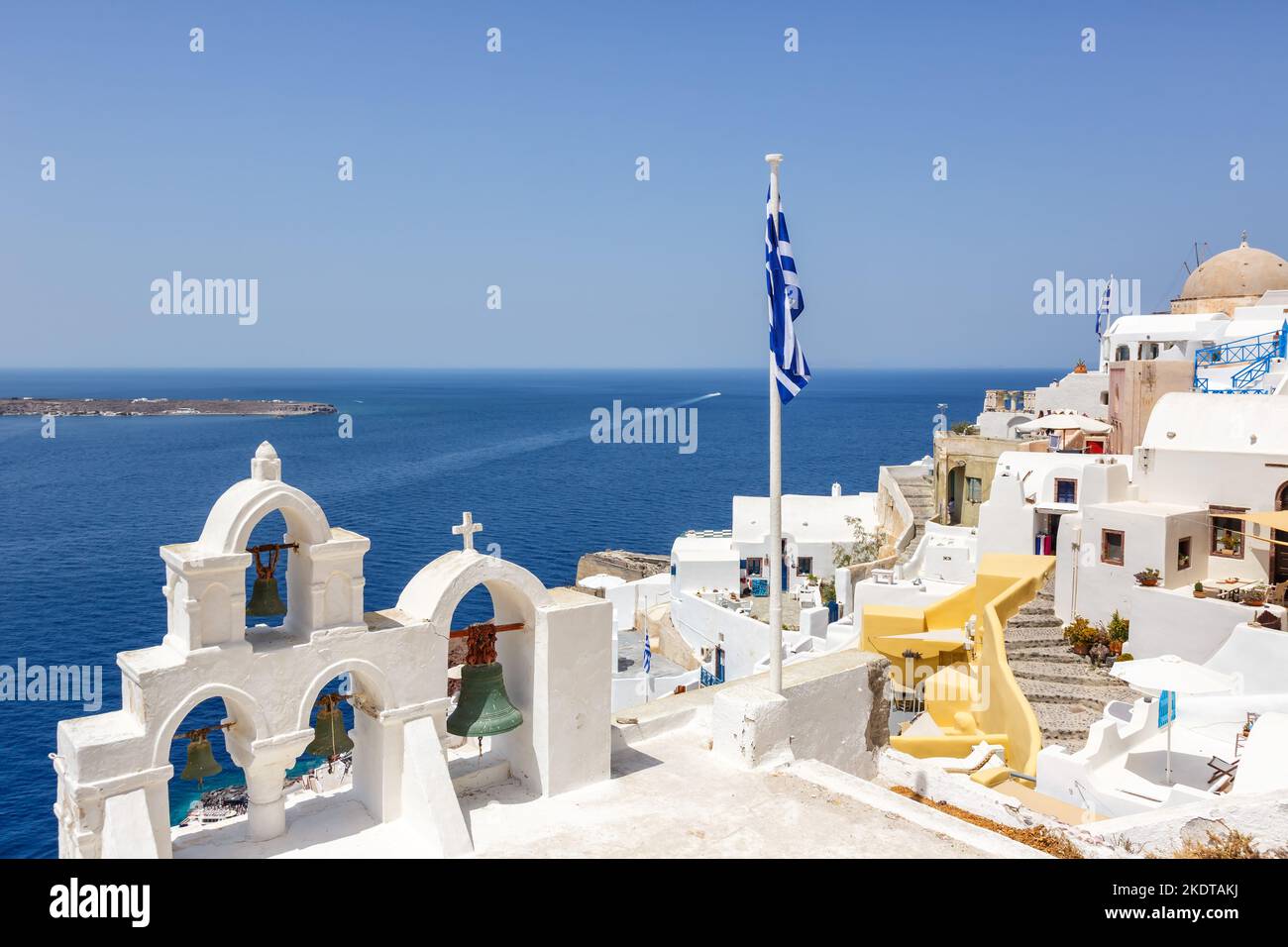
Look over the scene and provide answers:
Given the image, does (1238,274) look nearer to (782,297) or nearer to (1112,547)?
(1112,547)

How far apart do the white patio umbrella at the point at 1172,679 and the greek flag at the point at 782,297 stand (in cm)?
1127

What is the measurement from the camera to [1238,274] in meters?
41.9

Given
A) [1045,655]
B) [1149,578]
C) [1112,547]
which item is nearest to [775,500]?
[1045,655]

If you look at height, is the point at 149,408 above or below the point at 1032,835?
above

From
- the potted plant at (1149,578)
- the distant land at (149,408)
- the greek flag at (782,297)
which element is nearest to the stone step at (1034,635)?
the potted plant at (1149,578)

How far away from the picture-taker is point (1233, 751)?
1608cm

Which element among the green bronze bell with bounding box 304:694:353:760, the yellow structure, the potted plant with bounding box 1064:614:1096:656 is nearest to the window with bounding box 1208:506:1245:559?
the potted plant with bounding box 1064:614:1096:656

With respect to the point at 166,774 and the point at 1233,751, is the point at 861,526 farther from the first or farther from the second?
the point at 166,774

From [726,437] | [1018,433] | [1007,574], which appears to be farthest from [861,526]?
[726,437]

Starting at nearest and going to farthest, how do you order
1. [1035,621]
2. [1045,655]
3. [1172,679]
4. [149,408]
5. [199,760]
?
[199,760], [1172,679], [1045,655], [1035,621], [149,408]

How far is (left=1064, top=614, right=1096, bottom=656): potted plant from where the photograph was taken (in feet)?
79.3

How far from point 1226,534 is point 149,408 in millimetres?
177769

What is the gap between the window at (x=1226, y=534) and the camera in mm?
24344
